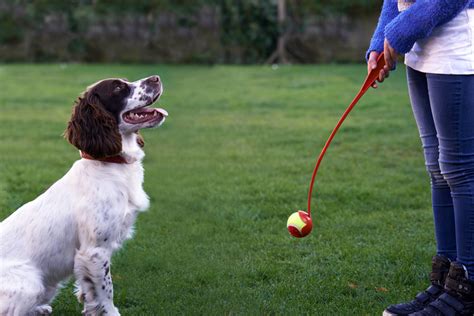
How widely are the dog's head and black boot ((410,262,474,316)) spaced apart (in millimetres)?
1661

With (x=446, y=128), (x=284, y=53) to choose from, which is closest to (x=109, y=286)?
(x=446, y=128)

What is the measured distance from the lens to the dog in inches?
153

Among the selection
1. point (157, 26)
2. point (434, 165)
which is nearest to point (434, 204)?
point (434, 165)

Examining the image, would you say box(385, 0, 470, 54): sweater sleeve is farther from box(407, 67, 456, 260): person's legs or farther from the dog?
the dog

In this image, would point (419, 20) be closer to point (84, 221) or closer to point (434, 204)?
point (434, 204)

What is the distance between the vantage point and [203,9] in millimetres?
19766

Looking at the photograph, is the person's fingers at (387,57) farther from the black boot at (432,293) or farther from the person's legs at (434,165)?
the black boot at (432,293)

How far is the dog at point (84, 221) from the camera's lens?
388 centimetres

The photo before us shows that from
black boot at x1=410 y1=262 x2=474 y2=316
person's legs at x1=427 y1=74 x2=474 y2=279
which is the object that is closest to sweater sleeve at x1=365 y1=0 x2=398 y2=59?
person's legs at x1=427 y1=74 x2=474 y2=279

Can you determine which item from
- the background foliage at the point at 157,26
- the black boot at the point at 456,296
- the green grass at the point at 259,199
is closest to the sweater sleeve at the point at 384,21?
the black boot at the point at 456,296

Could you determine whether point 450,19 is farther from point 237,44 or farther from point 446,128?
point 237,44

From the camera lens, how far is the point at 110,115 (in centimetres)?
409

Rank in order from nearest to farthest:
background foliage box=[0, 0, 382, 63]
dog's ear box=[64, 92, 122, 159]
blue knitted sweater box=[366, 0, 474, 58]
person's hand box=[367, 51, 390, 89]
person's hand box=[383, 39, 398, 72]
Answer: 1. blue knitted sweater box=[366, 0, 474, 58]
2. person's hand box=[383, 39, 398, 72]
3. person's hand box=[367, 51, 390, 89]
4. dog's ear box=[64, 92, 122, 159]
5. background foliage box=[0, 0, 382, 63]

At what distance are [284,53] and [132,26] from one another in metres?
3.92
